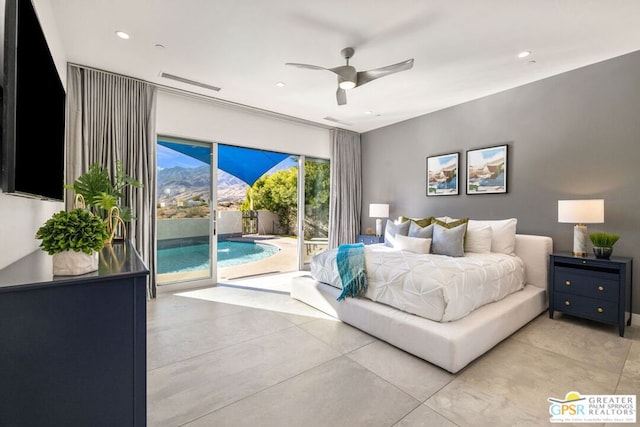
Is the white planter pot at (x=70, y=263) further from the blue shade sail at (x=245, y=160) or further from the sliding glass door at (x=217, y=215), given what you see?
the blue shade sail at (x=245, y=160)

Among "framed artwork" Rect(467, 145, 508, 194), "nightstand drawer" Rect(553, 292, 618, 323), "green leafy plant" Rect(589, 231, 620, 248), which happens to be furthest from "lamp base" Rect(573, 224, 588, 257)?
"framed artwork" Rect(467, 145, 508, 194)

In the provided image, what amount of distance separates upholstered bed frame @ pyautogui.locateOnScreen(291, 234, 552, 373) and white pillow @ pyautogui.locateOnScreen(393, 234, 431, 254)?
0.97 metres

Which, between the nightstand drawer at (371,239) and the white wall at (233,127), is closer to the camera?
the white wall at (233,127)

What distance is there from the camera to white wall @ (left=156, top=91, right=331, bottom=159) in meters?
4.12

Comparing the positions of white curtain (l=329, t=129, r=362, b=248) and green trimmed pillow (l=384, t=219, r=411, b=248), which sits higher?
white curtain (l=329, t=129, r=362, b=248)

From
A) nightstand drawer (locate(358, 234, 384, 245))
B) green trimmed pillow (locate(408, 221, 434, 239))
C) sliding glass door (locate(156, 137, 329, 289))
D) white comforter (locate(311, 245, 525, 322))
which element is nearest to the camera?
white comforter (locate(311, 245, 525, 322))

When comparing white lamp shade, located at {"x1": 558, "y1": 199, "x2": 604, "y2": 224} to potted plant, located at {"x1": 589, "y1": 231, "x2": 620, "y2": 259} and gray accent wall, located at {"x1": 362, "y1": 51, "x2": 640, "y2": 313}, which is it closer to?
potted plant, located at {"x1": 589, "y1": 231, "x2": 620, "y2": 259}

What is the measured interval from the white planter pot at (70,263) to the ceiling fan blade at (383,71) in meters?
2.62

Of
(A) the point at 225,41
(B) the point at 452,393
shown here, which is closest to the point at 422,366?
(B) the point at 452,393

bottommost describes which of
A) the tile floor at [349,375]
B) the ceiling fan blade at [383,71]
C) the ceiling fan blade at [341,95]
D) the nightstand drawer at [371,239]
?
the tile floor at [349,375]

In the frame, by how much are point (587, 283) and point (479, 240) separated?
1.06 metres

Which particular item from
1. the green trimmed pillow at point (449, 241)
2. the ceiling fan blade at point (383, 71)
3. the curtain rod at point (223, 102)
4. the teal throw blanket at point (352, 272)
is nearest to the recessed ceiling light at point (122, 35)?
the curtain rod at point (223, 102)

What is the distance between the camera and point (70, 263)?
3.68ft

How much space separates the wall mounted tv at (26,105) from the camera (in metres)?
1.04
